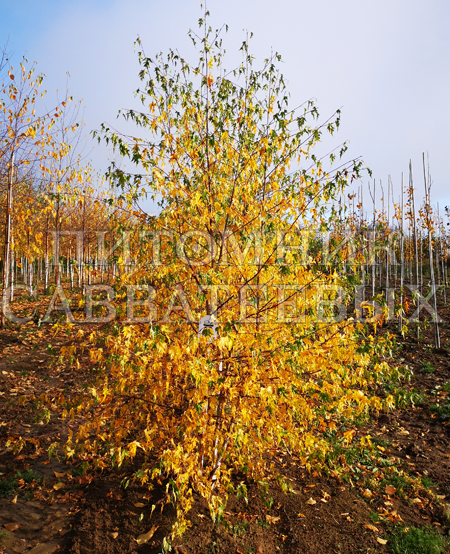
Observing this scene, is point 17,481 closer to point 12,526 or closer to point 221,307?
point 12,526

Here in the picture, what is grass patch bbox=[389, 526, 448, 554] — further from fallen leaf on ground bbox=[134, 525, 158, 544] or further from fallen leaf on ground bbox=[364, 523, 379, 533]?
fallen leaf on ground bbox=[134, 525, 158, 544]

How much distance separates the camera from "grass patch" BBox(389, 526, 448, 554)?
3109 mm

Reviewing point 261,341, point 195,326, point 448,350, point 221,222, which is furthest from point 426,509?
point 448,350

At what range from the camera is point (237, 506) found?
11.5 ft

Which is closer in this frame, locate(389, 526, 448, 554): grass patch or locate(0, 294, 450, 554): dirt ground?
locate(0, 294, 450, 554): dirt ground

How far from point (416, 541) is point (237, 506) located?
61.2 inches

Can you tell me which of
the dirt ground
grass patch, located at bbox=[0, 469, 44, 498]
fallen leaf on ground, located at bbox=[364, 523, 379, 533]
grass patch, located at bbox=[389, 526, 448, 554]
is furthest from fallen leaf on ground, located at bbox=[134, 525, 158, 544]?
grass patch, located at bbox=[389, 526, 448, 554]

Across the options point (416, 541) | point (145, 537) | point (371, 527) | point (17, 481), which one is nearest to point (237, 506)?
point (145, 537)

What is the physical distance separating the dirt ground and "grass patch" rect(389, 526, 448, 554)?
75 mm

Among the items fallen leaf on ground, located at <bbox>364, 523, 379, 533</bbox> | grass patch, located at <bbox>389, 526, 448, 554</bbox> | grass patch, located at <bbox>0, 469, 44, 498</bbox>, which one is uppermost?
grass patch, located at <bbox>0, 469, 44, 498</bbox>

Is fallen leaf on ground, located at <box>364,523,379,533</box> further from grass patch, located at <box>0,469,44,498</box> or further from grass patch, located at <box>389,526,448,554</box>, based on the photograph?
grass patch, located at <box>0,469,44,498</box>

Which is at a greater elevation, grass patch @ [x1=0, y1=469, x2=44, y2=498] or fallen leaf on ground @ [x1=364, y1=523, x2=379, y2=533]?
grass patch @ [x1=0, y1=469, x2=44, y2=498]

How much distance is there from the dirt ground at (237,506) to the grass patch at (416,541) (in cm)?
7

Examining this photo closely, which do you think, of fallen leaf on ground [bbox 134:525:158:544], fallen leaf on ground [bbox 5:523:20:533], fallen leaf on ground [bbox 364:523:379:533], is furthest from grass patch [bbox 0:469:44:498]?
fallen leaf on ground [bbox 364:523:379:533]
